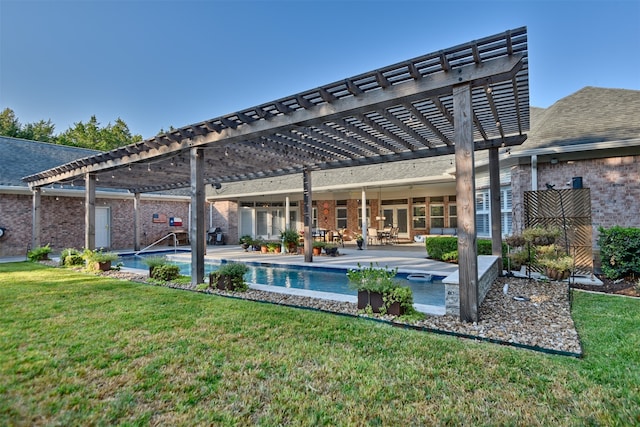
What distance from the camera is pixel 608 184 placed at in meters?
7.98

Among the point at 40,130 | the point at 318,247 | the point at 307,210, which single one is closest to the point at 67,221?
the point at 318,247

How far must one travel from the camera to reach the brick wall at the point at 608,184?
25.4 ft

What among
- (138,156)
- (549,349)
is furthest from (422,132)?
(138,156)

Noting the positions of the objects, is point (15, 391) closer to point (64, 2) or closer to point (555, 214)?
point (555, 214)

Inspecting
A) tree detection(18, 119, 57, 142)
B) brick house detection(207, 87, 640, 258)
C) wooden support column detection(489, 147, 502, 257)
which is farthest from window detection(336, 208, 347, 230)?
tree detection(18, 119, 57, 142)

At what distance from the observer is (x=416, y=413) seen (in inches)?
90.0

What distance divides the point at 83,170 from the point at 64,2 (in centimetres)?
561

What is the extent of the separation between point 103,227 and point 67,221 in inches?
58.7

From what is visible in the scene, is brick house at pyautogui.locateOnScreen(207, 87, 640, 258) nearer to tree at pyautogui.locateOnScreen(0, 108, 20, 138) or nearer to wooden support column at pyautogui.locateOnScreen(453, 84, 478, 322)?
wooden support column at pyautogui.locateOnScreen(453, 84, 478, 322)

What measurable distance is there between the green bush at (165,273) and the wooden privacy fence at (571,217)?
8.94 metres

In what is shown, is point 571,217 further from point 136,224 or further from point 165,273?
point 136,224

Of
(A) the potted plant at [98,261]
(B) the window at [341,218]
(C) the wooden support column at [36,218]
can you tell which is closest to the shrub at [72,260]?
(A) the potted plant at [98,261]

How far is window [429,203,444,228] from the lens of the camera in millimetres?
16891

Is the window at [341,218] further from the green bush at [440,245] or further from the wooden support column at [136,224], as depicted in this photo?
the wooden support column at [136,224]
